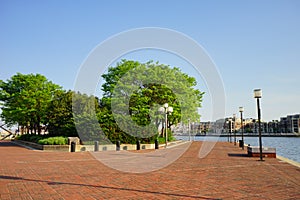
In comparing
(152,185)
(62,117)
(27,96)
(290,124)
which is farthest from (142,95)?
(290,124)

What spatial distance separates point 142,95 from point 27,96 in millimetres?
13868

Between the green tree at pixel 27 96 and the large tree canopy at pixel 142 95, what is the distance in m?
7.22

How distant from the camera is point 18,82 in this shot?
3675 cm

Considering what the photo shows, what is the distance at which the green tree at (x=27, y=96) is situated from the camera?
1318 inches

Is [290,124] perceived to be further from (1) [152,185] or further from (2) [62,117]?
(1) [152,185]

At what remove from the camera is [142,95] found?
106ft

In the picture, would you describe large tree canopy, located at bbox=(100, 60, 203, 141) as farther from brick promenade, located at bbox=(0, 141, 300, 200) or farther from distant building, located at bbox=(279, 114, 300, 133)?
distant building, located at bbox=(279, 114, 300, 133)

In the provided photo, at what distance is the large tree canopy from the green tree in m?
7.22

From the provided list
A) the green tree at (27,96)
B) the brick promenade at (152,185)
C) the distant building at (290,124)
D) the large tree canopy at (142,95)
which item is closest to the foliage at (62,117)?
the green tree at (27,96)

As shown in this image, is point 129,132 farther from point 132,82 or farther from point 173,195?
point 173,195

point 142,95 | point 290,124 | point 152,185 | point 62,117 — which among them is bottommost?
point 152,185

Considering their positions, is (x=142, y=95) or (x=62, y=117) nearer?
(x=62, y=117)

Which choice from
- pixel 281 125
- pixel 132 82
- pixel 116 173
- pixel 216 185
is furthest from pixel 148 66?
pixel 281 125

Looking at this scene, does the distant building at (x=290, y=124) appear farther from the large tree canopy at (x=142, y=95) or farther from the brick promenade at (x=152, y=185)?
the brick promenade at (x=152, y=185)
